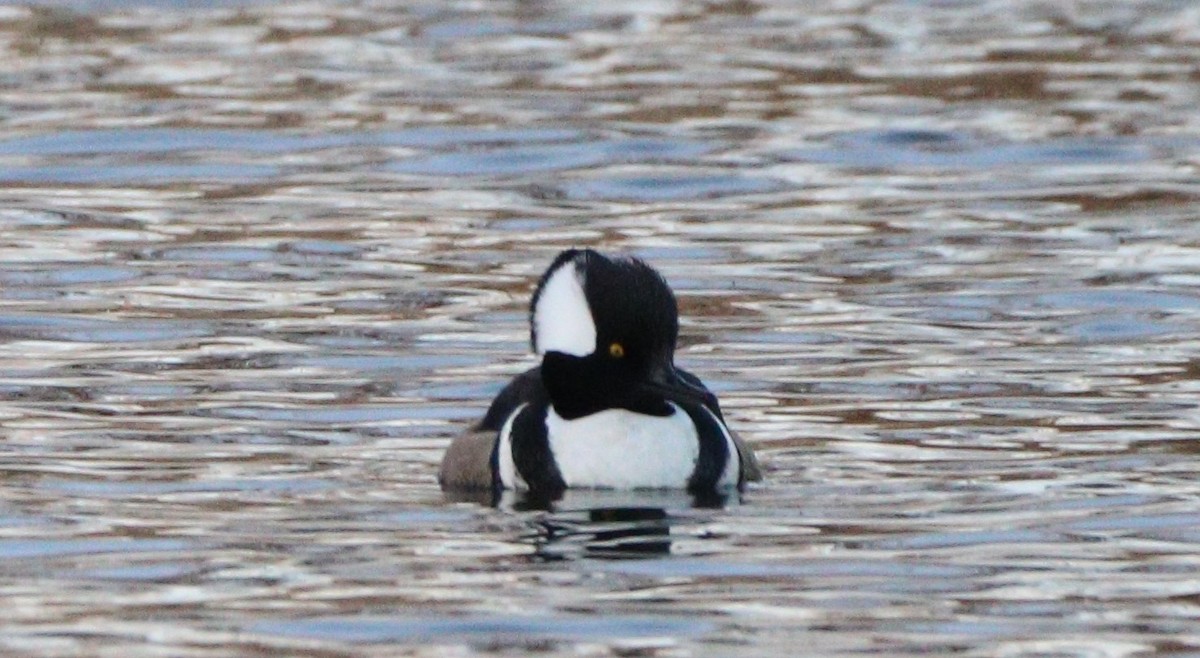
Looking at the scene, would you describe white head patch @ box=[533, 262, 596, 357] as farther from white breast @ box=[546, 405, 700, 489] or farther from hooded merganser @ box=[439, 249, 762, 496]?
white breast @ box=[546, 405, 700, 489]

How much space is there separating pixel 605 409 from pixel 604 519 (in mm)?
551

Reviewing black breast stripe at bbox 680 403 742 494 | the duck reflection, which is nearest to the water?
the duck reflection

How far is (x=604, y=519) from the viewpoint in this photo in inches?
390

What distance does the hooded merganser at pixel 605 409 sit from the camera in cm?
996

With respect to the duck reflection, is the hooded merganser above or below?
above

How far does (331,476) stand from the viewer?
10539 millimetres

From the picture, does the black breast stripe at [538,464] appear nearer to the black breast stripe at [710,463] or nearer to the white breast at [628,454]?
the white breast at [628,454]

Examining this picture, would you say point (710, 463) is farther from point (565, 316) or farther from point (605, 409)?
point (565, 316)

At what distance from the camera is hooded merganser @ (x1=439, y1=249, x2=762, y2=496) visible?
392 inches

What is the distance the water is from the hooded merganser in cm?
15

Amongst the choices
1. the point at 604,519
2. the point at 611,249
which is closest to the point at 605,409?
the point at 604,519

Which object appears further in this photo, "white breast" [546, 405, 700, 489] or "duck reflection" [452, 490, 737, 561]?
"white breast" [546, 405, 700, 489]

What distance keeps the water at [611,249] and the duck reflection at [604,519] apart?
0.03m

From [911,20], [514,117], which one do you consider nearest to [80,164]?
[514,117]
